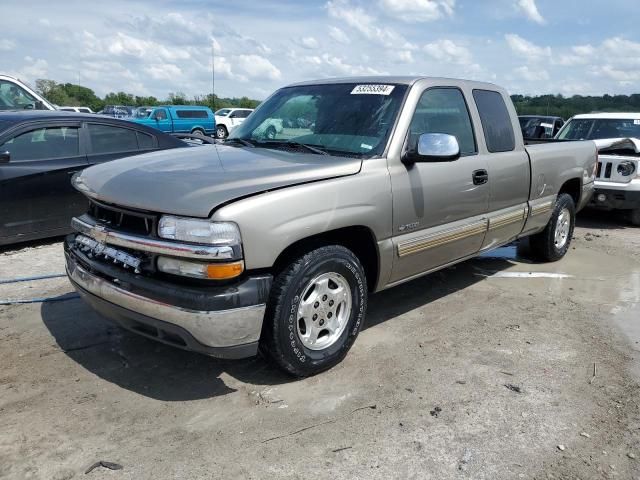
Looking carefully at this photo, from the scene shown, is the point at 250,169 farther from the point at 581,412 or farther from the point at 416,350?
the point at 581,412

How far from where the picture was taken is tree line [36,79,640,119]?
67.5 ft

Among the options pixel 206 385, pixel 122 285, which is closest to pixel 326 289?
pixel 206 385

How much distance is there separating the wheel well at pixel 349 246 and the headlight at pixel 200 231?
1.43ft

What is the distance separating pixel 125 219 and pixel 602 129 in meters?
8.81

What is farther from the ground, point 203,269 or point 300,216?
point 300,216

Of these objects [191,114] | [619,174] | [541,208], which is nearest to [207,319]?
[541,208]

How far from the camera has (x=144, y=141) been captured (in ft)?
23.9

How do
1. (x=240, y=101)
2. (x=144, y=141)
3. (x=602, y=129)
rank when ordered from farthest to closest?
1. (x=240, y=101)
2. (x=602, y=129)
3. (x=144, y=141)

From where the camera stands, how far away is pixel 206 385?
350 cm

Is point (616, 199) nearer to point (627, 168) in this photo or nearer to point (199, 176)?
point (627, 168)

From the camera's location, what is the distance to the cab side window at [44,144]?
20.1 feet

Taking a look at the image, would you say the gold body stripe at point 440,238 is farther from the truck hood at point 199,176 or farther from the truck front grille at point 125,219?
the truck front grille at point 125,219

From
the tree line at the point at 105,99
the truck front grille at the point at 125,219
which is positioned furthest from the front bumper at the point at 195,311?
the tree line at the point at 105,99

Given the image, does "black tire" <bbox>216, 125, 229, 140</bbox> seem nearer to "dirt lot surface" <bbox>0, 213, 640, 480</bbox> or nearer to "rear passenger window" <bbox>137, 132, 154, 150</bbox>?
"rear passenger window" <bbox>137, 132, 154, 150</bbox>
